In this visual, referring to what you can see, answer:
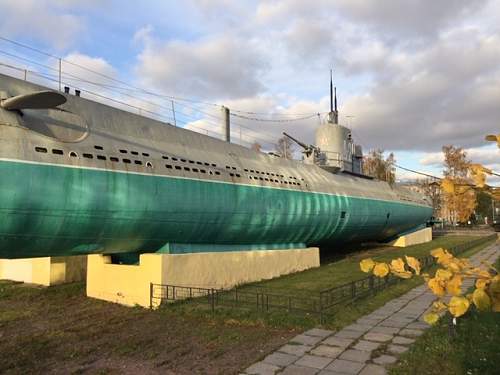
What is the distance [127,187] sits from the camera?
13.1 meters

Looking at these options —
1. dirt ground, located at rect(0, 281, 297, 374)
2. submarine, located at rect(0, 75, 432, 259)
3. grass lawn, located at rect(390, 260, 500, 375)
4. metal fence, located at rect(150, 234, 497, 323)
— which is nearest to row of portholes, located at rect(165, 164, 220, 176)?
submarine, located at rect(0, 75, 432, 259)

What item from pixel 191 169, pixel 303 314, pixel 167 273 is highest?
pixel 191 169

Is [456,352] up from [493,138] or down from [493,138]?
down

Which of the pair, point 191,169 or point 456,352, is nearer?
point 456,352

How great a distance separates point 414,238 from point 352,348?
31969 mm

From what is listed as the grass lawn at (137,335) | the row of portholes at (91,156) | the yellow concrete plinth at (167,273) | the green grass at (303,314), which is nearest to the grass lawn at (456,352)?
the green grass at (303,314)

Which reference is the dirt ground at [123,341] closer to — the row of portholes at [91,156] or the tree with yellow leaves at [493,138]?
the row of portholes at [91,156]

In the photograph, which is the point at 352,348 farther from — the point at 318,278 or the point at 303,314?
the point at 318,278

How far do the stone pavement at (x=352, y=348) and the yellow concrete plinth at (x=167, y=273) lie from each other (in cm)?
551

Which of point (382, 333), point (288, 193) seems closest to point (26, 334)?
point (382, 333)

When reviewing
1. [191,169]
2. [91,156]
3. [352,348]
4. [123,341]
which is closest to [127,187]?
[91,156]

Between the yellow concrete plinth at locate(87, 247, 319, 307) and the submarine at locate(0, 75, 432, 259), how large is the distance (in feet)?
1.42

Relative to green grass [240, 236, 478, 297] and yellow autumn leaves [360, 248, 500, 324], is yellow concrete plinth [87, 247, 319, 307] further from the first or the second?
yellow autumn leaves [360, 248, 500, 324]

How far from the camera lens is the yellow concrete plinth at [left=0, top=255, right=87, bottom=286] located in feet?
63.0
